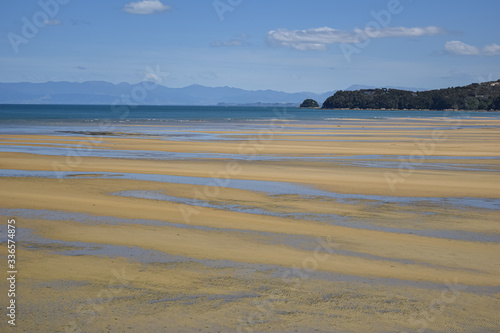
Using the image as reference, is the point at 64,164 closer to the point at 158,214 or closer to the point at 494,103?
the point at 158,214

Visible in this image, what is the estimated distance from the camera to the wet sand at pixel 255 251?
684 cm

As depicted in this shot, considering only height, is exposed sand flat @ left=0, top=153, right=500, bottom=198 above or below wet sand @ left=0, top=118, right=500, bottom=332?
above

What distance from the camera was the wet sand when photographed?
6840 millimetres

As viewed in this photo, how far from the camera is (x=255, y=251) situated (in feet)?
31.6
